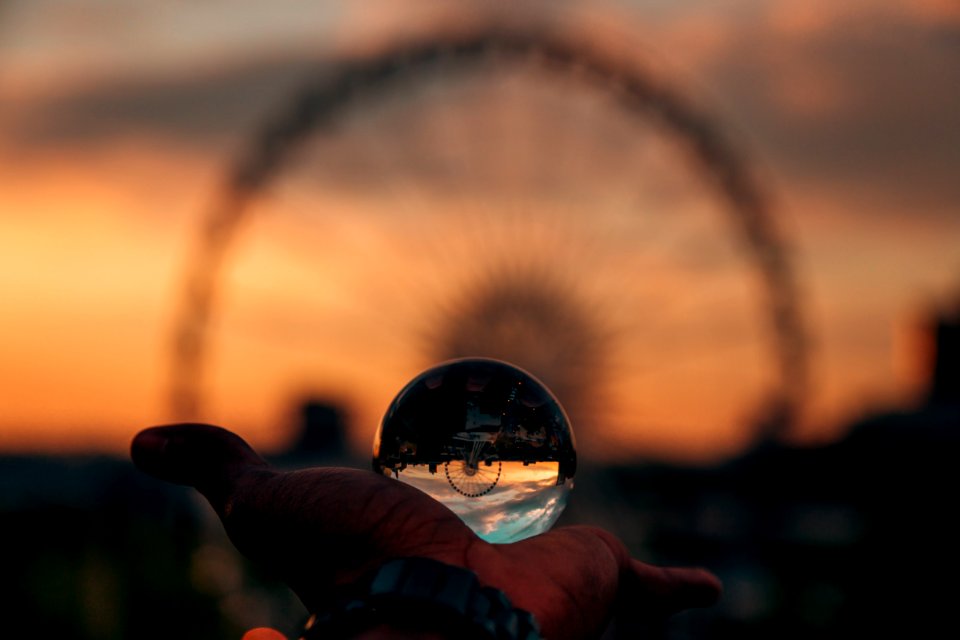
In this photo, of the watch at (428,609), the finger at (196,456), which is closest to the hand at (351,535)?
the finger at (196,456)

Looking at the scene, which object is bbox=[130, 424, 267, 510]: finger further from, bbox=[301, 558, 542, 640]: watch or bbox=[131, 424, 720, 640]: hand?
bbox=[301, 558, 542, 640]: watch

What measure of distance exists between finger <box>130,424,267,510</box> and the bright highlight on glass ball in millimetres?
328

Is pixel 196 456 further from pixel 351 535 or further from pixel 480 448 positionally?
pixel 480 448

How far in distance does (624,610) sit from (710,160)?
20.0m

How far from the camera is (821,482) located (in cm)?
4931

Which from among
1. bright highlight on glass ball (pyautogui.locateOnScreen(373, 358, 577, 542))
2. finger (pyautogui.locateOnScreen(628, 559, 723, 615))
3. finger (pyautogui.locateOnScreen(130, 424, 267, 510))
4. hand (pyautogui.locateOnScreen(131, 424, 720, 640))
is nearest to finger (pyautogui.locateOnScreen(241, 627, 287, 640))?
hand (pyautogui.locateOnScreen(131, 424, 720, 640))

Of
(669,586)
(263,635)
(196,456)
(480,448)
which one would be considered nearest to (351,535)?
(263,635)

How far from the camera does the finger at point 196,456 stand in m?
1.93

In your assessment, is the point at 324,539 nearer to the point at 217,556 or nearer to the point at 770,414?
the point at 217,556

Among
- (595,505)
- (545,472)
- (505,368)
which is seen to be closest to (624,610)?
(545,472)

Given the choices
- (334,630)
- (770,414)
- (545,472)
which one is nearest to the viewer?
(334,630)

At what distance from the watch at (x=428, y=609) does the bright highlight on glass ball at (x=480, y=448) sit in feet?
1.53

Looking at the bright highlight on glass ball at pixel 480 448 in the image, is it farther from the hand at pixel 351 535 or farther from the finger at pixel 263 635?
the finger at pixel 263 635

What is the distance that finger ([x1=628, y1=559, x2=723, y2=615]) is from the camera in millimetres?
2074
